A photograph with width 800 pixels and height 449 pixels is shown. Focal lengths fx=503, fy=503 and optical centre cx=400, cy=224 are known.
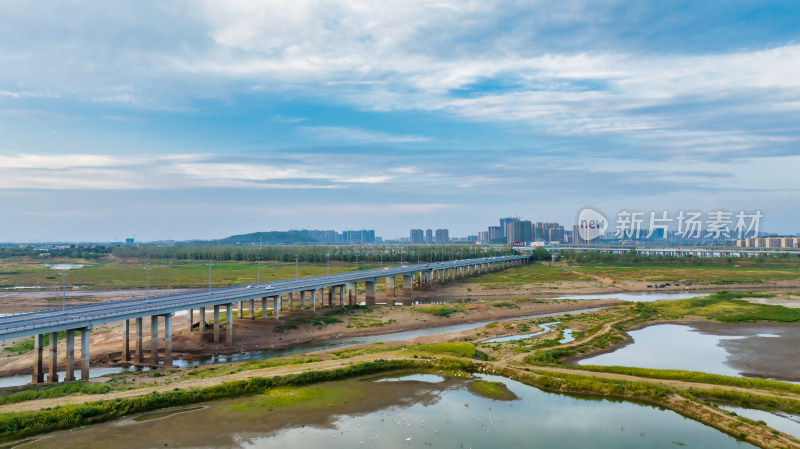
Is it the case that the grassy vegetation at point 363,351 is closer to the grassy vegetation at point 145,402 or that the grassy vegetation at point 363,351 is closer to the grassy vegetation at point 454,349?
the grassy vegetation at point 454,349

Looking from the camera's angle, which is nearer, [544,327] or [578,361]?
[578,361]

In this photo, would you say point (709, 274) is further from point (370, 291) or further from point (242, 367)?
point (242, 367)

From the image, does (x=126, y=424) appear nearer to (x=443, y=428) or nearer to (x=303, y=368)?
(x=303, y=368)

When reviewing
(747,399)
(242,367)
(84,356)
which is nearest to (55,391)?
(84,356)

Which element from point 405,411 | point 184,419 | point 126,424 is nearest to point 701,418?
point 405,411

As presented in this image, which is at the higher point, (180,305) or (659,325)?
(180,305)

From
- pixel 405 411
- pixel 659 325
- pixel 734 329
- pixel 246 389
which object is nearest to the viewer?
pixel 405 411
